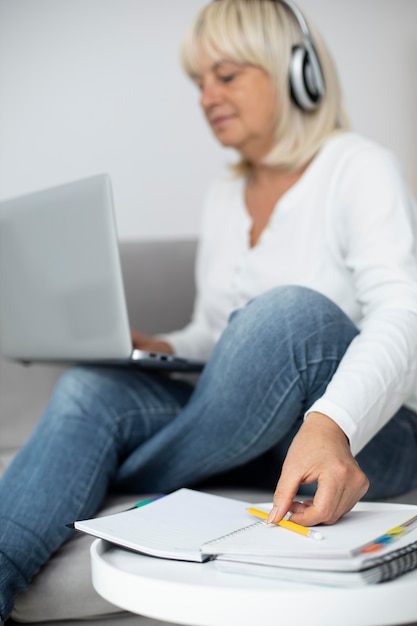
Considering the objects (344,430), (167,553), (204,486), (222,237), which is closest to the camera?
(167,553)

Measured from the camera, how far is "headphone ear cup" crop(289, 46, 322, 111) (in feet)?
4.10

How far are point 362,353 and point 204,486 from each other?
0.43m

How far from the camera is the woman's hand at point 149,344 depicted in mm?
1281

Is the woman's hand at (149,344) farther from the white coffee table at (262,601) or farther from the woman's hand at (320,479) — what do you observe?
the white coffee table at (262,601)

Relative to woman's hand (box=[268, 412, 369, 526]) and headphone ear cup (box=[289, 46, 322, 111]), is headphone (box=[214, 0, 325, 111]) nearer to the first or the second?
headphone ear cup (box=[289, 46, 322, 111])

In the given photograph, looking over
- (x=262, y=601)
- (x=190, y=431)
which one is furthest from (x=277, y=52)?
(x=262, y=601)

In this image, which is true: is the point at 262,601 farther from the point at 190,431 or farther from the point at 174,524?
the point at 190,431

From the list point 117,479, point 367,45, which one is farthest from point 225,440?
point 367,45

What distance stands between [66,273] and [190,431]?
26 cm

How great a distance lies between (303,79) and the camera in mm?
1257

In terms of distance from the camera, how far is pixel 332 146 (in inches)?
49.6

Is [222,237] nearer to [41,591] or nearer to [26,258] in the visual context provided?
[26,258]

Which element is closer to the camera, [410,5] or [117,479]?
[117,479]

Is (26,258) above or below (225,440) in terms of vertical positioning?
above
